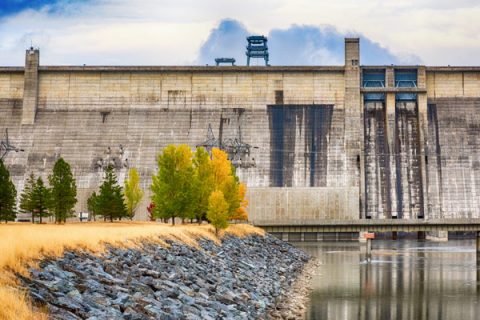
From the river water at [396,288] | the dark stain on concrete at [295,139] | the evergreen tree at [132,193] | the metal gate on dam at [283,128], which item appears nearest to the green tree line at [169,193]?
the river water at [396,288]

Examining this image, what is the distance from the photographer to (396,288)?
56344 mm

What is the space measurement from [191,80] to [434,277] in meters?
70.4

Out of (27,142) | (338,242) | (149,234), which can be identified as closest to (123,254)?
(149,234)

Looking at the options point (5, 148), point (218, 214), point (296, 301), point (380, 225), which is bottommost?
point (296, 301)

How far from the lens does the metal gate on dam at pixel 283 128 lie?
390 feet

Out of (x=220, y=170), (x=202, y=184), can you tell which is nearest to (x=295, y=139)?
(x=220, y=170)

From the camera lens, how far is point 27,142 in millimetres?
124125

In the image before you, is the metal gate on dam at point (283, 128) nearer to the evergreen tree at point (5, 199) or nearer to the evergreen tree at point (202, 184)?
the evergreen tree at point (202, 184)

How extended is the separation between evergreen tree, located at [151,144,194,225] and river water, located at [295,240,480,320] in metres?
12.8

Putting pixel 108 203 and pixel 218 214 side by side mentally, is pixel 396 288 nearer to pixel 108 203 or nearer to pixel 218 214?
pixel 218 214

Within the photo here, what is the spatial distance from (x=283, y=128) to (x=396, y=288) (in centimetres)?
6787

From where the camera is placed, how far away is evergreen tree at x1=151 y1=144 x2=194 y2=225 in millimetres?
74000

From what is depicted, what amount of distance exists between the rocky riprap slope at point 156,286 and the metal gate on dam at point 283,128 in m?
66.1

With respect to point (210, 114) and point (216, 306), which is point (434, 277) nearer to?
point (216, 306)
